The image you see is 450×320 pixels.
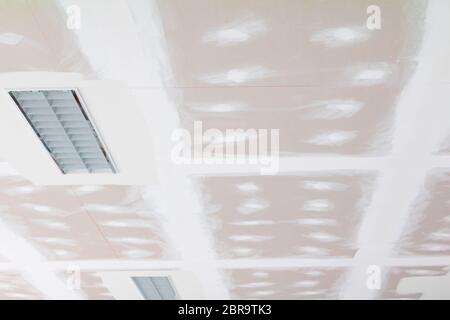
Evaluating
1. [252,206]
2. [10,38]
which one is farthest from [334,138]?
[10,38]

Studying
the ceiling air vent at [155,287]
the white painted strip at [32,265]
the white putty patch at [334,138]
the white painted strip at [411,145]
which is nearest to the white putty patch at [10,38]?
the white putty patch at [334,138]

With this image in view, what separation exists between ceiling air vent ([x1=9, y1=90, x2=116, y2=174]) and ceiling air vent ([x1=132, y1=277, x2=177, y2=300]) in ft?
4.75

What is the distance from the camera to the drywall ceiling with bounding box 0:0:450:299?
5.87 feet

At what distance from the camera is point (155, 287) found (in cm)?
392

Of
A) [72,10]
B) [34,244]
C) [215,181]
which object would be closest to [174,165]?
[215,181]

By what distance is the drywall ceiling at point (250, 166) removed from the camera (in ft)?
5.87

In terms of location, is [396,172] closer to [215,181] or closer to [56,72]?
[215,181]

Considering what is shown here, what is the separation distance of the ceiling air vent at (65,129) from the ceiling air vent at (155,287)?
1449 mm

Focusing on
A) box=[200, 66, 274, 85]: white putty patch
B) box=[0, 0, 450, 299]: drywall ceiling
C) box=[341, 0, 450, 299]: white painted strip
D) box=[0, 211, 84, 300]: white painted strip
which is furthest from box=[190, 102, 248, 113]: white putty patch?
box=[0, 211, 84, 300]: white painted strip

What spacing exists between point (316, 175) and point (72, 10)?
1374 mm

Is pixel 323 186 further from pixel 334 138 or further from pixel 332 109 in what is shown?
pixel 332 109

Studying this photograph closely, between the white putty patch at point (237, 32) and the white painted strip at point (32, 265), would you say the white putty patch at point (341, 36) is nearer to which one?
the white putty patch at point (237, 32)

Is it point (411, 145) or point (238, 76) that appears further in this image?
point (411, 145)

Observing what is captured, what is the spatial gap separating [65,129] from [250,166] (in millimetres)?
863
